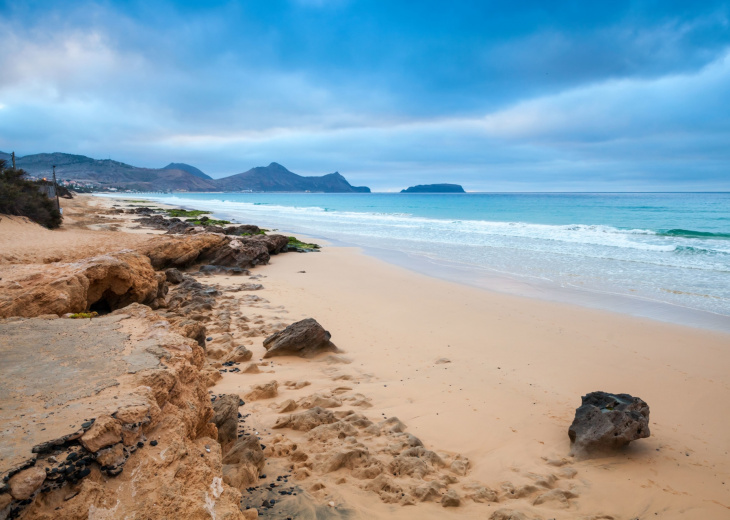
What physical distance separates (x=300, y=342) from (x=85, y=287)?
3031mm

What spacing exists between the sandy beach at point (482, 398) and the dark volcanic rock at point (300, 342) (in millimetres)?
166

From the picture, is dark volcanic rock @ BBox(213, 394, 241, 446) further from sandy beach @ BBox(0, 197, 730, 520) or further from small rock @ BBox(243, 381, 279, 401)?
small rock @ BBox(243, 381, 279, 401)

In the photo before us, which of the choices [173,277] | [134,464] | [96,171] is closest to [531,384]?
[134,464]

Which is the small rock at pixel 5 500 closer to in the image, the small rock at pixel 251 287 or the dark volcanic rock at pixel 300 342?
the dark volcanic rock at pixel 300 342

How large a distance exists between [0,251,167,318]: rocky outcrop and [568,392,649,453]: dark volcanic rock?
19.5ft

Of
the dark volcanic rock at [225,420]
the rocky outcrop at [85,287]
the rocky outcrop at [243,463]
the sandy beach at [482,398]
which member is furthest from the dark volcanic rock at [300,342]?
the rocky outcrop at [85,287]

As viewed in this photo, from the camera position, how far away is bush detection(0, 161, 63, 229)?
17.5m

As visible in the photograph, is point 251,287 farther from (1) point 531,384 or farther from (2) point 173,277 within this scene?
(1) point 531,384

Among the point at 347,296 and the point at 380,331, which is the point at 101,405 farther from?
the point at 347,296

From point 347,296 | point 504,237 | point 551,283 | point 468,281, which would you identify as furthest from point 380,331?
point 504,237

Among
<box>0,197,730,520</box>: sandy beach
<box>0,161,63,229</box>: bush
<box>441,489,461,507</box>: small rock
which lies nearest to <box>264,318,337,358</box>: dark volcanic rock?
<box>0,197,730,520</box>: sandy beach

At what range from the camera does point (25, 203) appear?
18.7 m

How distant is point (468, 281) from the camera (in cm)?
1205

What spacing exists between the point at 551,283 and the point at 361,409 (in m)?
8.93
